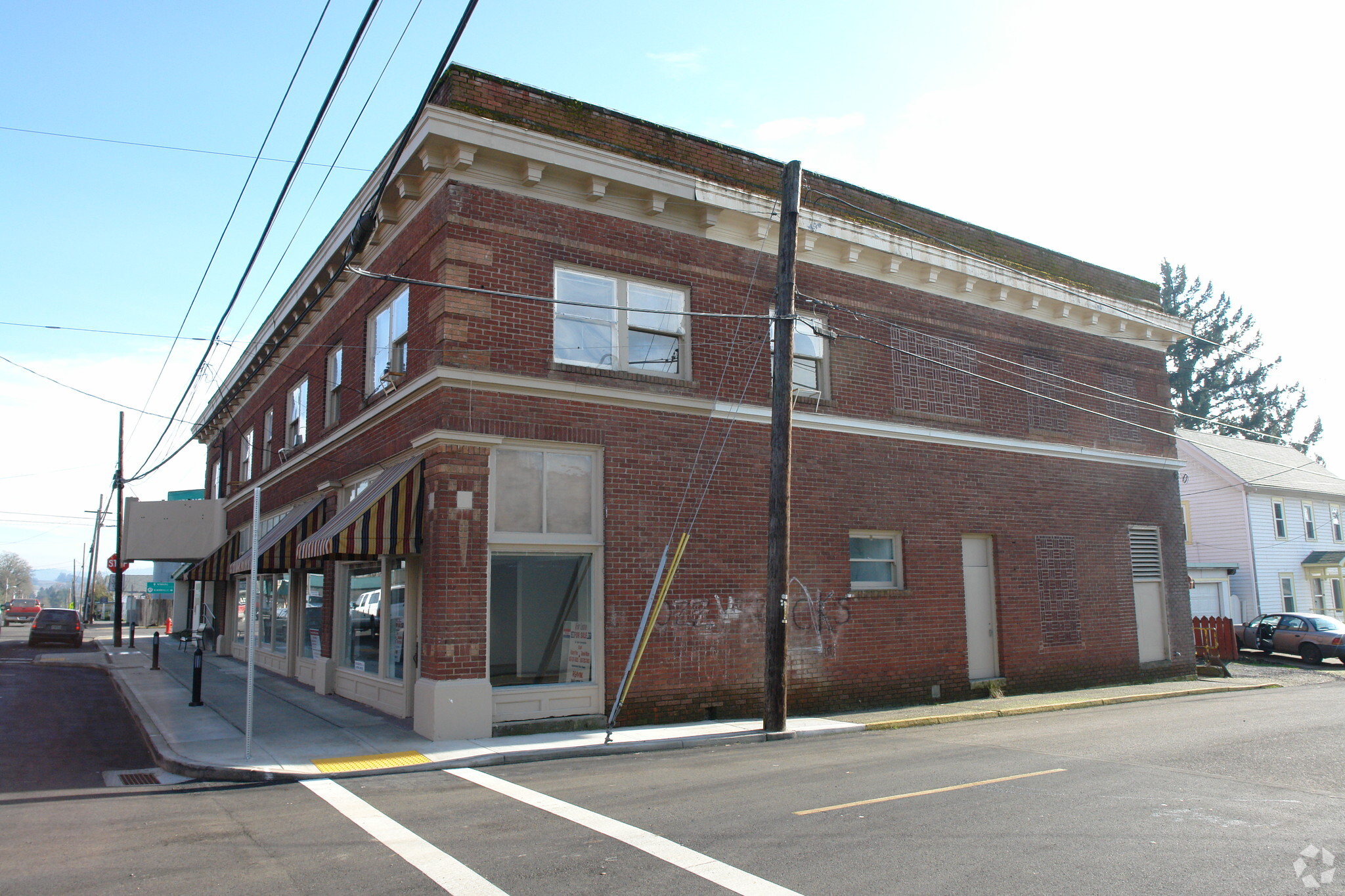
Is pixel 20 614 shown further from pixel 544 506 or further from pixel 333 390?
pixel 544 506

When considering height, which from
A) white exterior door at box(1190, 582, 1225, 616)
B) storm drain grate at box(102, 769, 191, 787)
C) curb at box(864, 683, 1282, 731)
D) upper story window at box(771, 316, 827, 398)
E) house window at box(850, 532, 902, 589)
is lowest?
curb at box(864, 683, 1282, 731)

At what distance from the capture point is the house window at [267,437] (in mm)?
21938

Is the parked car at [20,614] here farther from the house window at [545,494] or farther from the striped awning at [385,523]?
the house window at [545,494]

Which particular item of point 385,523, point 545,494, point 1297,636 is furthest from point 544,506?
point 1297,636

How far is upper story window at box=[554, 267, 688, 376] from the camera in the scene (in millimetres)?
12898

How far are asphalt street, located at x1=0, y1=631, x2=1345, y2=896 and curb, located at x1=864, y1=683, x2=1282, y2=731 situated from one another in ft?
7.51

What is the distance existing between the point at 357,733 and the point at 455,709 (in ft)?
5.31

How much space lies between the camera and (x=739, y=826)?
6867 millimetres

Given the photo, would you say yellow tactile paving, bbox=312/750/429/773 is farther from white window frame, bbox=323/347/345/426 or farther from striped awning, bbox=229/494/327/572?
white window frame, bbox=323/347/345/426

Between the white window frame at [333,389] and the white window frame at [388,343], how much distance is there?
210 centimetres

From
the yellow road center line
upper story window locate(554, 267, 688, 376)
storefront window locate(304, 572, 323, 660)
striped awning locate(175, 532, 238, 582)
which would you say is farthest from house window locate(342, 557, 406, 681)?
striped awning locate(175, 532, 238, 582)

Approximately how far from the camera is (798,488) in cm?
1441

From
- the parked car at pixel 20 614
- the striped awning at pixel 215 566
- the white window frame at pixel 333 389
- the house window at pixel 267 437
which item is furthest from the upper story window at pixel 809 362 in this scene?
the parked car at pixel 20 614

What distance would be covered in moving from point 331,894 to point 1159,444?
65.8 ft
